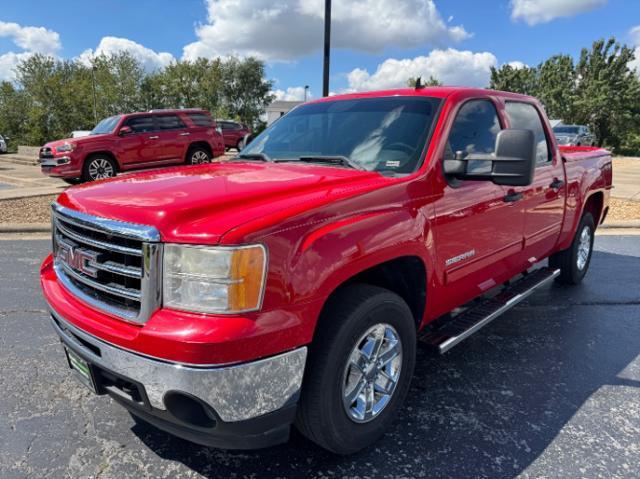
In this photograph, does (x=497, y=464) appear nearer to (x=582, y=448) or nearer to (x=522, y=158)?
(x=582, y=448)

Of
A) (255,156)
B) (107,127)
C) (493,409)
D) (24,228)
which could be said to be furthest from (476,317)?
(107,127)

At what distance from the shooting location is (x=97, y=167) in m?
12.0

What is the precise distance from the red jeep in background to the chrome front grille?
10382 millimetres

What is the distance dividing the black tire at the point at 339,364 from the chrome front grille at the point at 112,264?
719mm

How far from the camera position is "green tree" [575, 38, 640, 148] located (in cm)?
4253

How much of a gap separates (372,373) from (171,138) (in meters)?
11.9

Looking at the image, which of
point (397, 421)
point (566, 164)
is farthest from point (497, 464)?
point (566, 164)

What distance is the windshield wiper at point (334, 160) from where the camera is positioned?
111 inches

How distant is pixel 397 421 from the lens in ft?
8.89

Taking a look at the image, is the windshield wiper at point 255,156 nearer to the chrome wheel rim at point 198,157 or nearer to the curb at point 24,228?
the curb at point 24,228

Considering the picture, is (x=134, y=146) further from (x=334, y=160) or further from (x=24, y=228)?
(x=334, y=160)

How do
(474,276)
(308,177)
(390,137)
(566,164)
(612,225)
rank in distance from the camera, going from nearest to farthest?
(308,177) → (390,137) → (474,276) → (566,164) → (612,225)

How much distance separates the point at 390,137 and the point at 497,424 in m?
1.76

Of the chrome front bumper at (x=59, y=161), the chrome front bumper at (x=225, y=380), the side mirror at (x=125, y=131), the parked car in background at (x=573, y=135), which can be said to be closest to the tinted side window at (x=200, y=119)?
the side mirror at (x=125, y=131)
